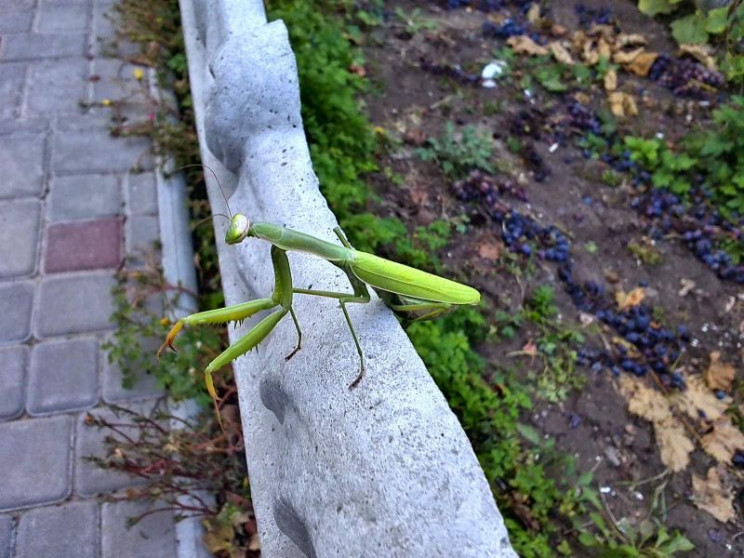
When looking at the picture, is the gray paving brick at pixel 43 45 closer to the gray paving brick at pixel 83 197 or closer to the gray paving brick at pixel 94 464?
the gray paving brick at pixel 83 197

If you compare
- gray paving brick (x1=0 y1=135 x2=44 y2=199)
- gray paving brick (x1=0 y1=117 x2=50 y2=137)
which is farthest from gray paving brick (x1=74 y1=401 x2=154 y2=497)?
gray paving brick (x1=0 y1=117 x2=50 y2=137)

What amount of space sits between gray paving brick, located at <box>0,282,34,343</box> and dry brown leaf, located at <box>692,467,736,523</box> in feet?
10.3

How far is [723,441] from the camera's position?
281cm

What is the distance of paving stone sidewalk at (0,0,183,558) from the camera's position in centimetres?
230

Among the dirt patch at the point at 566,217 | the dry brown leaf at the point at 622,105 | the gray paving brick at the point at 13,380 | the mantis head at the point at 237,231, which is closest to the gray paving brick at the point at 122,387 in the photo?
the gray paving brick at the point at 13,380

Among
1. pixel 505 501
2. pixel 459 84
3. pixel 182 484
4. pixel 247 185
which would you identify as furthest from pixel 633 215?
pixel 182 484

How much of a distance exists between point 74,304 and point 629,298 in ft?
9.46

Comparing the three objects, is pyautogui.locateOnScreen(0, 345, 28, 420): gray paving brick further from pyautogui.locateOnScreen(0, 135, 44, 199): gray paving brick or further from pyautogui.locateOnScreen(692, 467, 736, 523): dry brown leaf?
pyautogui.locateOnScreen(692, 467, 736, 523): dry brown leaf

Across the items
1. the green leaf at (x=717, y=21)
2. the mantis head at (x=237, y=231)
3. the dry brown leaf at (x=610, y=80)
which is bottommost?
the dry brown leaf at (x=610, y=80)

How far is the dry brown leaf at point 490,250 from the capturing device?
334cm

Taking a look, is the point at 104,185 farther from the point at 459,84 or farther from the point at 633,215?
the point at 633,215

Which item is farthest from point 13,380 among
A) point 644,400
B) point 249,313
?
point 644,400

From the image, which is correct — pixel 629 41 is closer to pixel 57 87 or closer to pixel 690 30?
pixel 690 30

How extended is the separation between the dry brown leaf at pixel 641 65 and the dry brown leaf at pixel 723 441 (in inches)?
110
